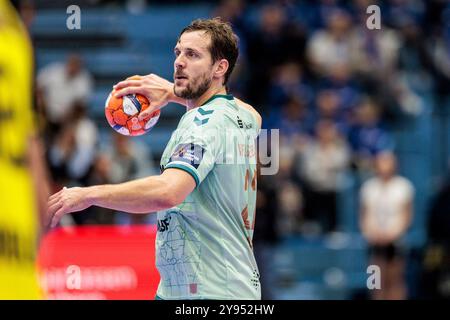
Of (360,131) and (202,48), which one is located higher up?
(360,131)

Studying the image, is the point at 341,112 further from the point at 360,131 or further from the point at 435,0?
the point at 435,0

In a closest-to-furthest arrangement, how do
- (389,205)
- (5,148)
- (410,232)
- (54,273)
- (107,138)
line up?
(5,148)
(54,273)
(107,138)
(389,205)
(410,232)

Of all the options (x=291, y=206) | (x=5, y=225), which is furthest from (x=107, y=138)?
(x=5, y=225)

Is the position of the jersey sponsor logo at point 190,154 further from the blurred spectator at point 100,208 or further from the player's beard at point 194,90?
the blurred spectator at point 100,208

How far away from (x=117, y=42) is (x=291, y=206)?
382cm

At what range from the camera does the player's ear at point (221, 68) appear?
19.3ft

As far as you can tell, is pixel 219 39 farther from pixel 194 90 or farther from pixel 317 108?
pixel 317 108

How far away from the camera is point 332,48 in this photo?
17234 mm

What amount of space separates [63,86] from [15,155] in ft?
35.2

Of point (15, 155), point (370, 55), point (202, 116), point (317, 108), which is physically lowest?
point (15, 155)

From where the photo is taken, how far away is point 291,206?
49.0 ft

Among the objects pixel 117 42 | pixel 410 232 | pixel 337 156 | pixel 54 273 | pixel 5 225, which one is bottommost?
pixel 5 225

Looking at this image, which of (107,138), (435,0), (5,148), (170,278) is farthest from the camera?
(435,0)

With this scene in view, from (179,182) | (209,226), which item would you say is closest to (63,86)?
(209,226)
